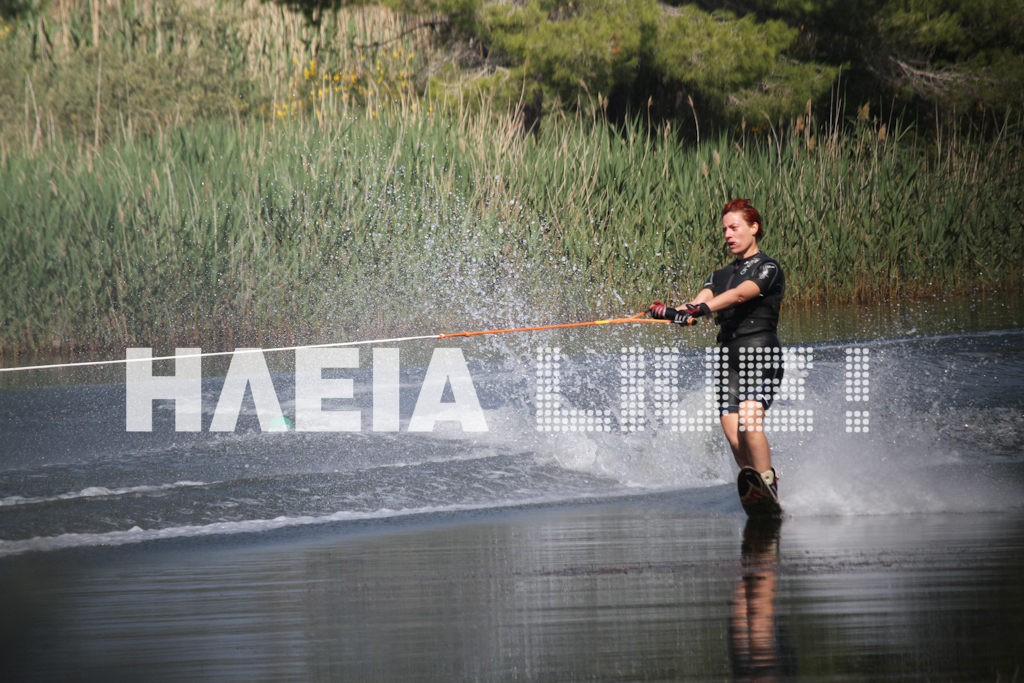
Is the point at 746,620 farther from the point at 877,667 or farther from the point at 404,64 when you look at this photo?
the point at 404,64

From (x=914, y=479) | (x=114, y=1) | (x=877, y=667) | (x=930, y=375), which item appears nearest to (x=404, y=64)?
(x=114, y=1)

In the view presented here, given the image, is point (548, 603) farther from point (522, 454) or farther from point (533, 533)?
point (522, 454)

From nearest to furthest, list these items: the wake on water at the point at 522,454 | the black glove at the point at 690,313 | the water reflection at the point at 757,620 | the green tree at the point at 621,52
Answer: the water reflection at the point at 757,620 → the black glove at the point at 690,313 → the wake on water at the point at 522,454 → the green tree at the point at 621,52

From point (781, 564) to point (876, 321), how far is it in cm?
946

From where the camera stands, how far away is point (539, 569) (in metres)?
5.15

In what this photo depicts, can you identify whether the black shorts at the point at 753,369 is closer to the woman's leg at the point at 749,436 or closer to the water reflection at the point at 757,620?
the woman's leg at the point at 749,436

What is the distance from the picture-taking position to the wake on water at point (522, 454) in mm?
6648

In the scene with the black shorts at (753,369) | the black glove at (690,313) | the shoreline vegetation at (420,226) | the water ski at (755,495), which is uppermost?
the black glove at (690,313)

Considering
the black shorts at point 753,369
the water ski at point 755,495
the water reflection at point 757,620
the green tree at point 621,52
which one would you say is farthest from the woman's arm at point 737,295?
the green tree at point 621,52

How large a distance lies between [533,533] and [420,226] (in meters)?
8.22

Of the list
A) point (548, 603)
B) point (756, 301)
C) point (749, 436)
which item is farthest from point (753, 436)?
point (548, 603)

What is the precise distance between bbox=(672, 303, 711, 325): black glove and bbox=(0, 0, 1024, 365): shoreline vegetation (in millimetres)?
7266

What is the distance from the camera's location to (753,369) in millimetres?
6266

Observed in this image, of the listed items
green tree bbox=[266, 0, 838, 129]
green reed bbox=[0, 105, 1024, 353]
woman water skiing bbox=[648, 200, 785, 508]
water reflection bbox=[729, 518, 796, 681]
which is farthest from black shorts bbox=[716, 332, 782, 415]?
green tree bbox=[266, 0, 838, 129]
